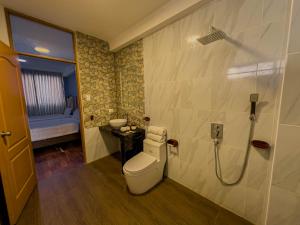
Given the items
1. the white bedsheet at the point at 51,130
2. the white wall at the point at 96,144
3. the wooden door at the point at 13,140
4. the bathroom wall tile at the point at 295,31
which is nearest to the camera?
the bathroom wall tile at the point at 295,31

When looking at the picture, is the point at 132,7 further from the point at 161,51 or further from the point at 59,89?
the point at 59,89

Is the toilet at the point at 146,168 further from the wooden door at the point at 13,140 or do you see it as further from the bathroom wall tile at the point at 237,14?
the bathroom wall tile at the point at 237,14

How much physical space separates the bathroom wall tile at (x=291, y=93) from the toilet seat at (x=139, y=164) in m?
1.53

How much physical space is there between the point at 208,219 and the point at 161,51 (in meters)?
2.28

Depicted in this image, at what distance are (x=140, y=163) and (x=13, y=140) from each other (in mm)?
1582

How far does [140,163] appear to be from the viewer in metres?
1.84

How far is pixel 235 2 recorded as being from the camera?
4.23 feet

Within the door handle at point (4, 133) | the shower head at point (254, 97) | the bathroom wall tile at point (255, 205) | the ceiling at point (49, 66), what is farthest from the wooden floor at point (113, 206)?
the ceiling at point (49, 66)

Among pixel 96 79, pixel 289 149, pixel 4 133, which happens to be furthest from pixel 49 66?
pixel 289 149

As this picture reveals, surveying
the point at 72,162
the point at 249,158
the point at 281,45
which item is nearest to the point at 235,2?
the point at 281,45

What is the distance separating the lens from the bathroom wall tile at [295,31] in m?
0.52

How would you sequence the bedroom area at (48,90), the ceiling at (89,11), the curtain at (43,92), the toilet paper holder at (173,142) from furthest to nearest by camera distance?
the curtain at (43,92)
the bedroom area at (48,90)
the toilet paper holder at (173,142)
the ceiling at (89,11)

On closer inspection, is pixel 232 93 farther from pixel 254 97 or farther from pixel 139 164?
pixel 139 164

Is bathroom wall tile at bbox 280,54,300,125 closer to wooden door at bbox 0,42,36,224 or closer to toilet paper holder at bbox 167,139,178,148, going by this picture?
toilet paper holder at bbox 167,139,178,148
